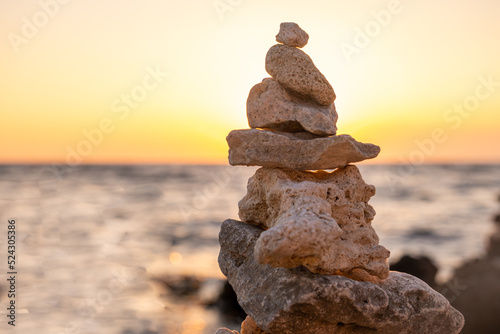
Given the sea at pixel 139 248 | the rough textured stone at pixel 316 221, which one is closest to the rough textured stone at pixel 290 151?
the rough textured stone at pixel 316 221

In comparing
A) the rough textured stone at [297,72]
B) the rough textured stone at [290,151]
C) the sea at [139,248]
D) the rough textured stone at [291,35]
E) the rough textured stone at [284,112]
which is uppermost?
the rough textured stone at [291,35]

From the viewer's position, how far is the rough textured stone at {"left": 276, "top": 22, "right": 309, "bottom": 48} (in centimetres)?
572

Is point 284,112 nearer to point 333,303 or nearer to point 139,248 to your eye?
point 333,303

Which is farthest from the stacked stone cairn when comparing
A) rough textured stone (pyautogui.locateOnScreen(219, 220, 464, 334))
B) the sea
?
the sea

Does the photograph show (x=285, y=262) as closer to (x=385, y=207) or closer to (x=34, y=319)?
(x=34, y=319)

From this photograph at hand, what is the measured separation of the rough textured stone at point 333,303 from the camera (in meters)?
4.99

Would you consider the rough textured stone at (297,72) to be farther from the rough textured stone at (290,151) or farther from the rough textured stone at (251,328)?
the rough textured stone at (251,328)

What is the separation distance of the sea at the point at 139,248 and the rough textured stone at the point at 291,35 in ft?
31.3

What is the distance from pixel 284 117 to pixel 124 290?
1319cm

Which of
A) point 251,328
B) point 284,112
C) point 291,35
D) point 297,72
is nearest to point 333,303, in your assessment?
point 251,328

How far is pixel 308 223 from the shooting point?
4.46 metres

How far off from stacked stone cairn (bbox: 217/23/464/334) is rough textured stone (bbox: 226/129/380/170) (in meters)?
0.01

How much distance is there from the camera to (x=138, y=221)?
3434 cm

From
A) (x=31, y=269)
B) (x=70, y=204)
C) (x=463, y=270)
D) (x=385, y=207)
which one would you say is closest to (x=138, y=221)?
(x=70, y=204)
